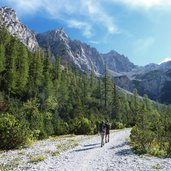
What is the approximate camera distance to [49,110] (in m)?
84.2

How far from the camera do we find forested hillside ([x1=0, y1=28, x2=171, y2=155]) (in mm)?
33031

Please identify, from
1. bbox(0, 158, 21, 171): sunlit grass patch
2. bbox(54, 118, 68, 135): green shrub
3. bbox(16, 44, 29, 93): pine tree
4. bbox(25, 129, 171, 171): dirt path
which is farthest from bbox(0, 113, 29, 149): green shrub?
bbox(16, 44, 29, 93): pine tree

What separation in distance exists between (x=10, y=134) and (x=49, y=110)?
51.2 metres

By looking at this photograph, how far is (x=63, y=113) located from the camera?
87.6 metres

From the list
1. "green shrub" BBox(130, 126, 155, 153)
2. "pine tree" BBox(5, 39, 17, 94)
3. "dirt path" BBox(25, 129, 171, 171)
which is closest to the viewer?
"dirt path" BBox(25, 129, 171, 171)

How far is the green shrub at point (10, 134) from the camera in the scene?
3303 centimetres

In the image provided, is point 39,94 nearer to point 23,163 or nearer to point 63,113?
point 63,113

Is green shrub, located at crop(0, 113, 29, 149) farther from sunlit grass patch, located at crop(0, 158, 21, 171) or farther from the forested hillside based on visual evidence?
sunlit grass patch, located at crop(0, 158, 21, 171)

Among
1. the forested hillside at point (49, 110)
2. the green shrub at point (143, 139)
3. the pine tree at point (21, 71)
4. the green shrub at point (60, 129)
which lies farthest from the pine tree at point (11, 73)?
the green shrub at point (143, 139)

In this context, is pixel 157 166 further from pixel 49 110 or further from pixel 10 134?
pixel 49 110

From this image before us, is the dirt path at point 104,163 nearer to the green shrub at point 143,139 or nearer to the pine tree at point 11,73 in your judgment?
the green shrub at point 143,139

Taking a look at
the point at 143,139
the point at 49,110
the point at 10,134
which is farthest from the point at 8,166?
the point at 49,110

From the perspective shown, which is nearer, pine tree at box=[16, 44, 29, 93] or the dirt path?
the dirt path

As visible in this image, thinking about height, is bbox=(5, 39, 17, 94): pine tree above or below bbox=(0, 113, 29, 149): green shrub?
above
